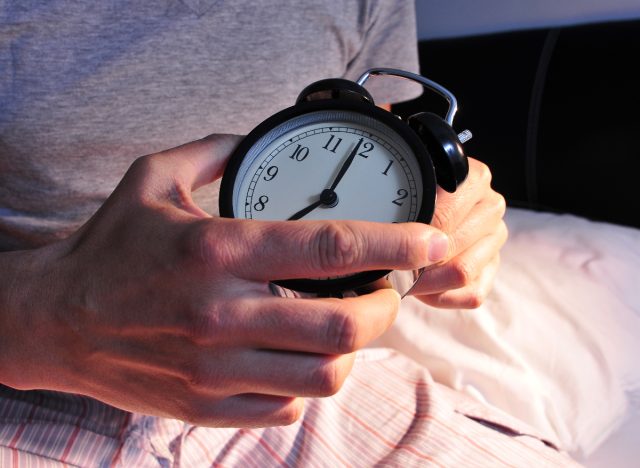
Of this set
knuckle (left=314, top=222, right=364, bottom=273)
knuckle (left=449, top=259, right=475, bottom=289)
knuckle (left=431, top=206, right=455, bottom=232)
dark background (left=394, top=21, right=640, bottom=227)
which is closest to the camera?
knuckle (left=314, top=222, right=364, bottom=273)

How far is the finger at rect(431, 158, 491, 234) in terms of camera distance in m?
0.75

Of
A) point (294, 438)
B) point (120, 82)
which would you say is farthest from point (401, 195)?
point (120, 82)

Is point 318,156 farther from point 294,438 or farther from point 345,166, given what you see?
point 294,438

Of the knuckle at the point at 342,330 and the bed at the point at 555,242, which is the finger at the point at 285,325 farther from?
the bed at the point at 555,242

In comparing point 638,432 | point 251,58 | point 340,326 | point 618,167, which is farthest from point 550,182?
point 340,326

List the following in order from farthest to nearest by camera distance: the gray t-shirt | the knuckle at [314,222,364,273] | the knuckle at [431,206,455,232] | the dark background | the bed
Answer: the dark background → the bed → the gray t-shirt → the knuckle at [431,206,455,232] → the knuckle at [314,222,364,273]

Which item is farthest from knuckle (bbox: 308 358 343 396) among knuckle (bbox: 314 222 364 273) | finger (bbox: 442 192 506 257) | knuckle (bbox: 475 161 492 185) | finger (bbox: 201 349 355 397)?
knuckle (bbox: 475 161 492 185)

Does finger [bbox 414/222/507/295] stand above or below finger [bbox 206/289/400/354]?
below

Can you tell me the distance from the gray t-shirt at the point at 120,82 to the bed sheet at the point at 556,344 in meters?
0.56

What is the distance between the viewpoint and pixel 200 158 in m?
0.65

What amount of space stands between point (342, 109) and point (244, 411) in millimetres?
369

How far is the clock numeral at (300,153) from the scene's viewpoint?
0.70 metres

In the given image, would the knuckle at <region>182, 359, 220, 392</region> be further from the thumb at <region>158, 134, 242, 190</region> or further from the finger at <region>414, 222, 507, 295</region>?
the finger at <region>414, 222, 507, 295</region>

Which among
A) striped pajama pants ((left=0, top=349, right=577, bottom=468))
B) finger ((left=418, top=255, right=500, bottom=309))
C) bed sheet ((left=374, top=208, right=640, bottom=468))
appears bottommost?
bed sheet ((left=374, top=208, right=640, bottom=468))
